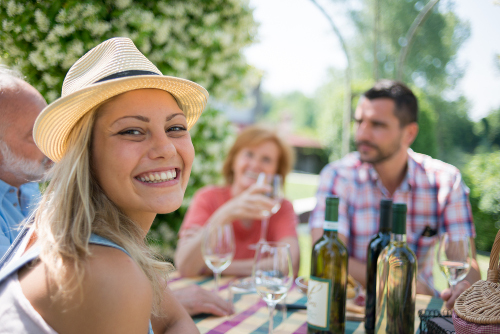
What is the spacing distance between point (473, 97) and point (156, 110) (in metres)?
3.22

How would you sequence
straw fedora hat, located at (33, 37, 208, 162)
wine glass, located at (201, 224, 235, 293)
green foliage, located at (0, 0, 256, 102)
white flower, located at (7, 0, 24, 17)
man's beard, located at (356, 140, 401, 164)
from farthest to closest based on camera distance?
man's beard, located at (356, 140, 401, 164)
green foliage, located at (0, 0, 256, 102)
white flower, located at (7, 0, 24, 17)
wine glass, located at (201, 224, 235, 293)
straw fedora hat, located at (33, 37, 208, 162)

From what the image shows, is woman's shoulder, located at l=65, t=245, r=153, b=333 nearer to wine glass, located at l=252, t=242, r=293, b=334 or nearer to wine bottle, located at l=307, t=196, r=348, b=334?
wine glass, located at l=252, t=242, r=293, b=334

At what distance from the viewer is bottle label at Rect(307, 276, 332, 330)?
1.24 meters

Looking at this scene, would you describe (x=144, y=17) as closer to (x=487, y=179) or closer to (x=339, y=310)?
(x=339, y=310)

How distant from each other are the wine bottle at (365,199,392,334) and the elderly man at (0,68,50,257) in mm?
1461

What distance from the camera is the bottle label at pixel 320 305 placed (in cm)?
124

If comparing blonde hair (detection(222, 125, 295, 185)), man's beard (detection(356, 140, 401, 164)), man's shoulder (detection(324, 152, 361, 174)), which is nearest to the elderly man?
blonde hair (detection(222, 125, 295, 185))

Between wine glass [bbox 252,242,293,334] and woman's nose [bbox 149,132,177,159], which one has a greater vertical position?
woman's nose [bbox 149,132,177,159]

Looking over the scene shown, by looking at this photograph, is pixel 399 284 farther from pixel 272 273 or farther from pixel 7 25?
pixel 7 25

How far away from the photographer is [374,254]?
146cm

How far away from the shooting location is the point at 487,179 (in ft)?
9.87

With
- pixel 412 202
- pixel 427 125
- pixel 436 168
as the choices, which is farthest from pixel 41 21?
pixel 427 125

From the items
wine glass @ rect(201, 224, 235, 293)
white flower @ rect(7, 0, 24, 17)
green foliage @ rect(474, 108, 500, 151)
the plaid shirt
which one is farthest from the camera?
green foliage @ rect(474, 108, 500, 151)

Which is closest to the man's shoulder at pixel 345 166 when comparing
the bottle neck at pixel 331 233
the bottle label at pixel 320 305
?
the bottle neck at pixel 331 233
